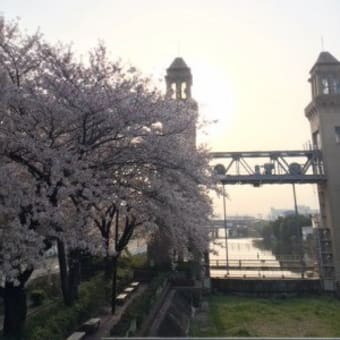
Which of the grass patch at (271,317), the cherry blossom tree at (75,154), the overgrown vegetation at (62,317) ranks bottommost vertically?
the grass patch at (271,317)

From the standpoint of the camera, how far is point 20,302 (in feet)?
31.0

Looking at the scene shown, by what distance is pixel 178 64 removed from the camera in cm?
3241

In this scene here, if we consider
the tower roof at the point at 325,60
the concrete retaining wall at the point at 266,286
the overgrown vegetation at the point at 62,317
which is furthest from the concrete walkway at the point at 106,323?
the tower roof at the point at 325,60

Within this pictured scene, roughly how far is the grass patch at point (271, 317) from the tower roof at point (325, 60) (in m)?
20.3

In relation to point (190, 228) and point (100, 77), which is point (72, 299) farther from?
point (100, 77)

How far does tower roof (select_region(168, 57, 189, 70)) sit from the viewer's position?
31.7 m

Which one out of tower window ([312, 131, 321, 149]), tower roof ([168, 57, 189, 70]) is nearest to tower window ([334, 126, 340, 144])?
tower window ([312, 131, 321, 149])

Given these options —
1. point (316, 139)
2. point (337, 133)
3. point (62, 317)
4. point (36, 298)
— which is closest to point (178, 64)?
point (316, 139)

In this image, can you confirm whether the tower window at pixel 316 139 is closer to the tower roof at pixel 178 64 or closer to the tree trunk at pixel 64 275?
the tower roof at pixel 178 64

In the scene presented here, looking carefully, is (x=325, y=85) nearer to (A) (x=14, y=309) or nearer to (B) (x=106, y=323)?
(B) (x=106, y=323)

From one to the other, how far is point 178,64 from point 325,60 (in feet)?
44.4

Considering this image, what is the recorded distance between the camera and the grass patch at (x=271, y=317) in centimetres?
1742

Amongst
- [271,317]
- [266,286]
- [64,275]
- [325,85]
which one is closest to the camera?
[64,275]

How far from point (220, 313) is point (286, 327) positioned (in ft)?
14.4
